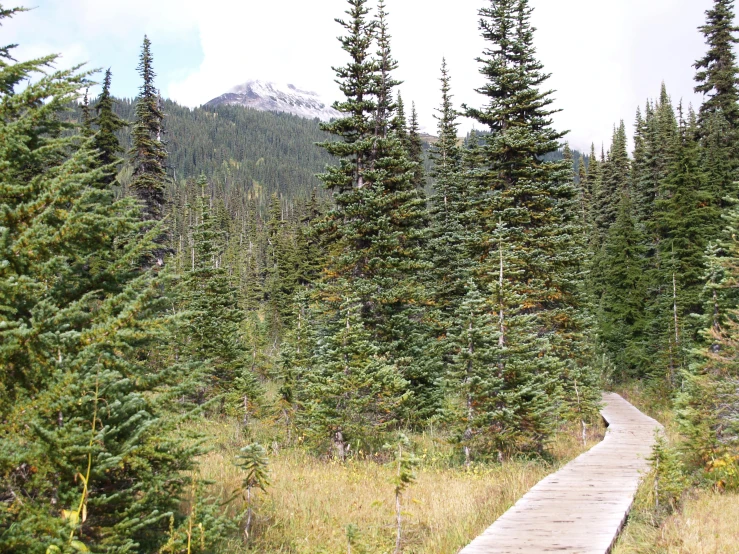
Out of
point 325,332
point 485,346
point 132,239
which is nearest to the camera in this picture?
point 132,239

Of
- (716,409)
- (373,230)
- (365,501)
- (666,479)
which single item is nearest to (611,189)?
(373,230)

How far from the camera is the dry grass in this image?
20.7 ft

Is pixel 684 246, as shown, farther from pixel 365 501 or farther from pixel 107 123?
pixel 107 123

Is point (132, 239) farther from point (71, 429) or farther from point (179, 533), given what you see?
point (179, 533)

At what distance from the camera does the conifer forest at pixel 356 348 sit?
4.41 meters

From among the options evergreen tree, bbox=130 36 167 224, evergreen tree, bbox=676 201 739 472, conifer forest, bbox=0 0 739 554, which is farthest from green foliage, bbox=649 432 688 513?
evergreen tree, bbox=130 36 167 224

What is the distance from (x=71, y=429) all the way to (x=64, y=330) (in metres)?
1.07

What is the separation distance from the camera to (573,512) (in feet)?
26.7

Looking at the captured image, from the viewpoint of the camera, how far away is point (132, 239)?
18.0 feet

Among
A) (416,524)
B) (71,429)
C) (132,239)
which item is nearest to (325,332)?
(416,524)

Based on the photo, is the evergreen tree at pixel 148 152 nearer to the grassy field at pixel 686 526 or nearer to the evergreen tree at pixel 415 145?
the evergreen tree at pixel 415 145

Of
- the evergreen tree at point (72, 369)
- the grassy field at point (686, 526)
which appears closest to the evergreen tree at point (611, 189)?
the grassy field at point (686, 526)

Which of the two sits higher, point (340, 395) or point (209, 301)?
point (209, 301)

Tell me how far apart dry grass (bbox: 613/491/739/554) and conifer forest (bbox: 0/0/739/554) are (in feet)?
Result: 1.17
